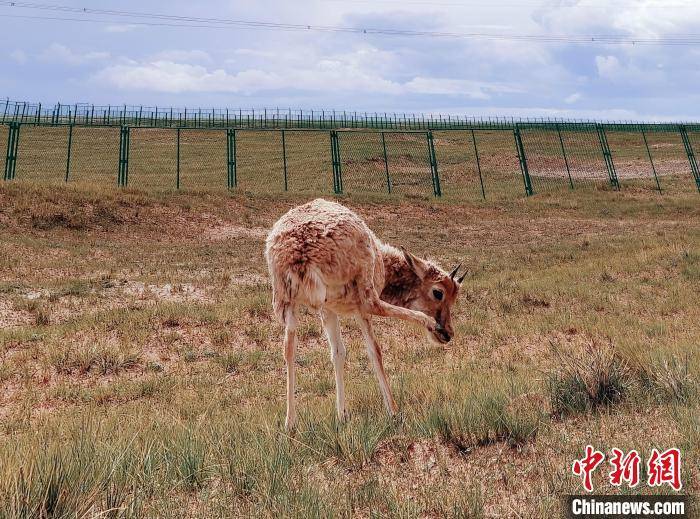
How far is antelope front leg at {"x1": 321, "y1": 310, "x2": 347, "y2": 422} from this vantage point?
5543 mm

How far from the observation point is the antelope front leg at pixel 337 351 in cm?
554

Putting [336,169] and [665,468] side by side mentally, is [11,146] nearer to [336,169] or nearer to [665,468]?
[336,169]

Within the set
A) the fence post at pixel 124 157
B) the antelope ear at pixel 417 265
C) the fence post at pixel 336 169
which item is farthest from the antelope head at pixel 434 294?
the fence post at pixel 124 157

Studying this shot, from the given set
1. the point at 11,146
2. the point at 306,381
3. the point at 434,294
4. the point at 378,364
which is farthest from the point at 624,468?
the point at 11,146

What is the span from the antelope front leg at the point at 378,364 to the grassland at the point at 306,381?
0.65 feet

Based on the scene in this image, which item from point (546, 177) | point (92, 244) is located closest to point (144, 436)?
point (92, 244)

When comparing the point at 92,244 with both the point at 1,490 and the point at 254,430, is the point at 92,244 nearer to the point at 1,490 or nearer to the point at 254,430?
the point at 254,430

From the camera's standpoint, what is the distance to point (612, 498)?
132 inches

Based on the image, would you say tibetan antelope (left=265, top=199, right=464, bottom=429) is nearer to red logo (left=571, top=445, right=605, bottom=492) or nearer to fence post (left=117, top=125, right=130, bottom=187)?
red logo (left=571, top=445, right=605, bottom=492)

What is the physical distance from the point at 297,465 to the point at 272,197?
78.5 ft

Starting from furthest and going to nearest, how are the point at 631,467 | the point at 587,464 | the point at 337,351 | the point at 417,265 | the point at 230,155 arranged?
the point at 230,155 → the point at 417,265 → the point at 337,351 → the point at 587,464 → the point at 631,467

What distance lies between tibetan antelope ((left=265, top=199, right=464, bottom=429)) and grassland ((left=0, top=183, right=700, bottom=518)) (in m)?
0.65

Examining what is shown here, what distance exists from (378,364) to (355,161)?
43726 millimetres

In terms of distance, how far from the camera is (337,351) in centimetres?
602
